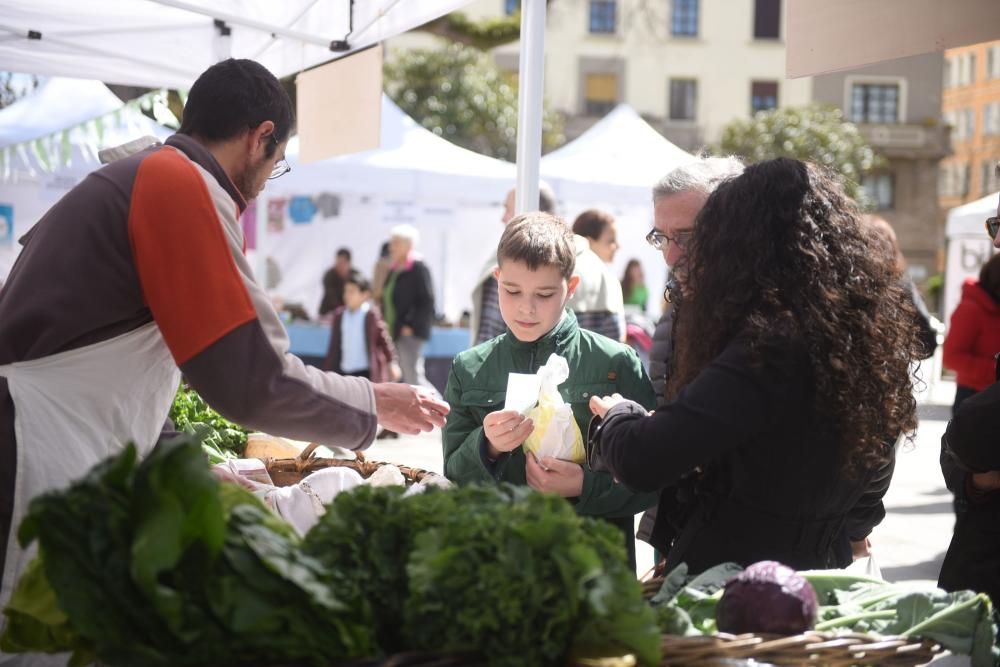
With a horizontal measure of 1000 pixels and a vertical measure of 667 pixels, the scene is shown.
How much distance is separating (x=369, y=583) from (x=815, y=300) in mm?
942

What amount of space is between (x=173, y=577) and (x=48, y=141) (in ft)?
26.7

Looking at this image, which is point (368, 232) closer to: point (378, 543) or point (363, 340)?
point (363, 340)

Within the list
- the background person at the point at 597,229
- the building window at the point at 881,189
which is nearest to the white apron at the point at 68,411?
the background person at the point at 597,229

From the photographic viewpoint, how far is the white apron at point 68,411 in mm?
2033

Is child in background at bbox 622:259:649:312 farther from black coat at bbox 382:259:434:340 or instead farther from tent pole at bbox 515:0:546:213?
tent pole at bbox 515:0:546:213

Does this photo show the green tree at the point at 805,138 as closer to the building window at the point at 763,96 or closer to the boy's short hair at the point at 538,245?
the building window at the point at 763,96

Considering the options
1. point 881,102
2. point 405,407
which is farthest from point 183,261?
point 881,102

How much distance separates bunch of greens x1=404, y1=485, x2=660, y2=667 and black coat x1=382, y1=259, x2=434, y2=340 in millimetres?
9288

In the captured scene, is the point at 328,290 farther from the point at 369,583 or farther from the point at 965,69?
the point at 965,69

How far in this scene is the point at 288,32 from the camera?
4.46m

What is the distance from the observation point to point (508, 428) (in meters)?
2.44

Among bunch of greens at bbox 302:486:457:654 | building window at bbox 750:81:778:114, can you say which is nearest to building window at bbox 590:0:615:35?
building window at bbox 750:81:778:114

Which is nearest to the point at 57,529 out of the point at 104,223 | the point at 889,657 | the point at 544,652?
the point at 544,652

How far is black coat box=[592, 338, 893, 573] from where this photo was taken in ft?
6.30
